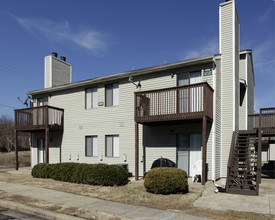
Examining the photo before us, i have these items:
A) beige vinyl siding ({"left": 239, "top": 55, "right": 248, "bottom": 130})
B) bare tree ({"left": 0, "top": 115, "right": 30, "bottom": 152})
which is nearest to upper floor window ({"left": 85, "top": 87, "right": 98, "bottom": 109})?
beige vinyl siding ({"left": 239, "top": 55, "right": 248, "bottom": 130})

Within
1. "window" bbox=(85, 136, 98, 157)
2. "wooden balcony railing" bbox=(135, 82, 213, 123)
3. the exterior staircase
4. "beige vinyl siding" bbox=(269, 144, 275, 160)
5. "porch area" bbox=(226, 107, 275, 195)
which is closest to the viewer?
the exterior staircase

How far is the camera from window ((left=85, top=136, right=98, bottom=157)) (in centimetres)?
1611

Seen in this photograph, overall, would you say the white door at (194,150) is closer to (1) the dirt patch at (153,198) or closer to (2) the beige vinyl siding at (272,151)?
(1) the dirt patch at (153,198)

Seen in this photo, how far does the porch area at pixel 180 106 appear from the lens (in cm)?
1086

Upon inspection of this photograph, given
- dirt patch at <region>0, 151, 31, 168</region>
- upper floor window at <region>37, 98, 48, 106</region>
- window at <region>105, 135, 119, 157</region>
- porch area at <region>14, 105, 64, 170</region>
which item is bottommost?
dirt patch at <region>0, 151, 31, 168</region>

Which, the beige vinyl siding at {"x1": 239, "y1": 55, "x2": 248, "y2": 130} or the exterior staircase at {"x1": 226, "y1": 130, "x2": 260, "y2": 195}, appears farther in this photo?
the beige vinyl siding at {"x1": 239, "y1": 55, "x2": 248, "y2": 130}

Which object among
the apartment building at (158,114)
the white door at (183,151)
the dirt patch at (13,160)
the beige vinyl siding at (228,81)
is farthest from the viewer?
the dirt patch at (13,160)

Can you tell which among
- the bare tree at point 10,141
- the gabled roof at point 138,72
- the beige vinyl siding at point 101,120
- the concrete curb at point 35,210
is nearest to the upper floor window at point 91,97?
the beige vinyl siding at point 101,120

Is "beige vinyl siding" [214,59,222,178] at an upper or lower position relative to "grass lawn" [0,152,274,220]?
upper

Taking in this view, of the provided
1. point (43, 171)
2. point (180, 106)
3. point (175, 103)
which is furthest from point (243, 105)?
point (43, 171)

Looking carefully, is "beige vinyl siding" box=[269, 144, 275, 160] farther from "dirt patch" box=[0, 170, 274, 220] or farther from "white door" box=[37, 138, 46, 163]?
"white door" box=[37, 138, 46, 163]

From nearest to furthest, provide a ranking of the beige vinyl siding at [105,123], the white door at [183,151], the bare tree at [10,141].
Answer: the white door at [183,151], the beige vinyl siding at [105,123], the bare tree at [10,141]

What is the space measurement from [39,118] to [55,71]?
5.03 meters

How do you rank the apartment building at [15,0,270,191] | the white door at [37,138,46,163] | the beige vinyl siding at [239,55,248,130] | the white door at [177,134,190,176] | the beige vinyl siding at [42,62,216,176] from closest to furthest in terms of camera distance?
1. the apartment building at [15,0,270,191]
2. the white door at [177,134,190,176]
3. the beige vinyl siding at [42,62,216,176]
4. the beige vinyl siding at [239,55,248,130]
5. the white door at [37,138,46,163]
